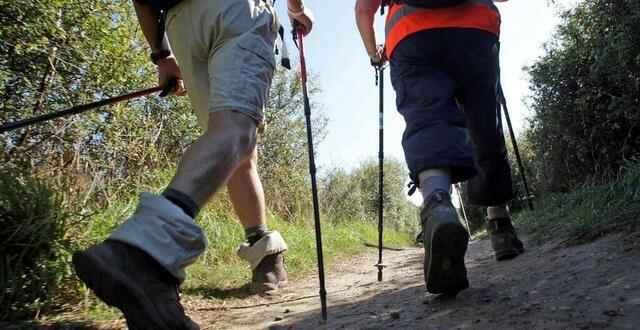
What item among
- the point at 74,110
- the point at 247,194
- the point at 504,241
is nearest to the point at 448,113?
the point at 504,241

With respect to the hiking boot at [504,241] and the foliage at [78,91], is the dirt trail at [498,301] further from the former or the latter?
the foliage at [78,91]

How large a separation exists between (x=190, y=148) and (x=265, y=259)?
1.51m

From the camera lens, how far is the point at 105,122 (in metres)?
4.74

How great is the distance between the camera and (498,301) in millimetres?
1692

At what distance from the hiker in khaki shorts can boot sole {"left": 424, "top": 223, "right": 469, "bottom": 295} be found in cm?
74

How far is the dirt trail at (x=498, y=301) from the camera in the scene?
1.40m

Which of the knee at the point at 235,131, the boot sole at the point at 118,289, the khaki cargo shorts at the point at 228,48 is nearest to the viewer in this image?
the boot sole at the point at 118,289

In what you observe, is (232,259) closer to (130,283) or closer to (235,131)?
(235,131)

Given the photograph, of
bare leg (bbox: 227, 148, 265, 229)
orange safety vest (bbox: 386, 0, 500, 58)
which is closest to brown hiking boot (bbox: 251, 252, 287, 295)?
bare leg (bbox: 227, 148, 265, 229)

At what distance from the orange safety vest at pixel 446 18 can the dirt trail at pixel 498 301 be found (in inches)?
47.8

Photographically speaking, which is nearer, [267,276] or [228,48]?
[228,48]

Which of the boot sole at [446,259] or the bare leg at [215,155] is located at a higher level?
the bare leg at [215,155]

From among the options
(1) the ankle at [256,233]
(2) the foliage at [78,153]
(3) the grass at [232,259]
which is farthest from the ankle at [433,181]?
(2) the foliage at [78,153]

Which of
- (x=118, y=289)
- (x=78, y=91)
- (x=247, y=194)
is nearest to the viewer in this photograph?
(x=118, y=289)
